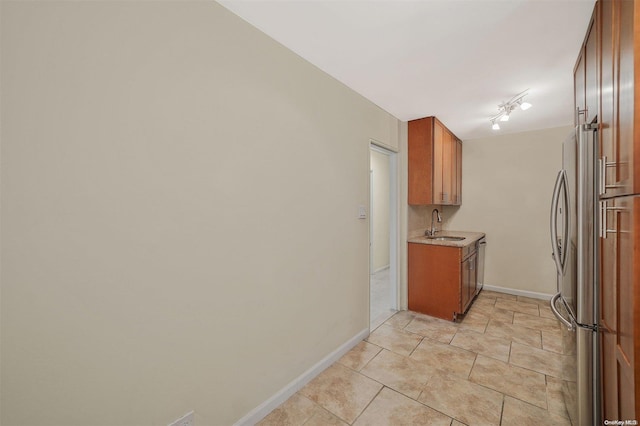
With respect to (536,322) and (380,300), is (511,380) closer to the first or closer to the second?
(536,322)

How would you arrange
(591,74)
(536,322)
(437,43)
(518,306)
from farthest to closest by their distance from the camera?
(518,306)
(536,322)
(437,43)
(591,74)

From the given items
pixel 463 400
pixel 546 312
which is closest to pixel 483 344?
pixel 463 400

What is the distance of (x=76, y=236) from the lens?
1.00m

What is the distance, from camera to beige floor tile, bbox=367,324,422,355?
8.20 ft

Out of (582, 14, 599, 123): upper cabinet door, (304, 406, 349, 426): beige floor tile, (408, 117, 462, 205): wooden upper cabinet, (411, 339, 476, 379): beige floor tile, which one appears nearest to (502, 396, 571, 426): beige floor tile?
(411, 339, 476, 379): beige floor tile

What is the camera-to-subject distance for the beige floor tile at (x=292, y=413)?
1652 millimetres

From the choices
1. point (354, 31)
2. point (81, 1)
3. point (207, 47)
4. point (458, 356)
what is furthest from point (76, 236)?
point (458, 356)

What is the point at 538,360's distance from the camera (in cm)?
229

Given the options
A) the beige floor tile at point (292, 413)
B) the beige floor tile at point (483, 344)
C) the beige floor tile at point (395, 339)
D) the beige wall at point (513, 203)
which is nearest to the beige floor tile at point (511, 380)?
the beige floor tile at point (483, 344)

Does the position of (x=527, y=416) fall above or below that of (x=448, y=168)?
below

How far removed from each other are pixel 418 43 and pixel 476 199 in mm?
3367

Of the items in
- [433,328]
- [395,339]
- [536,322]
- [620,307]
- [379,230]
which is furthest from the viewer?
[379,230]

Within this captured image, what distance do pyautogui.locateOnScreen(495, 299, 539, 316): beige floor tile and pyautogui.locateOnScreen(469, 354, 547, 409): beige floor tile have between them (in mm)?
1553

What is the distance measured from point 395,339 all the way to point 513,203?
3.01m
